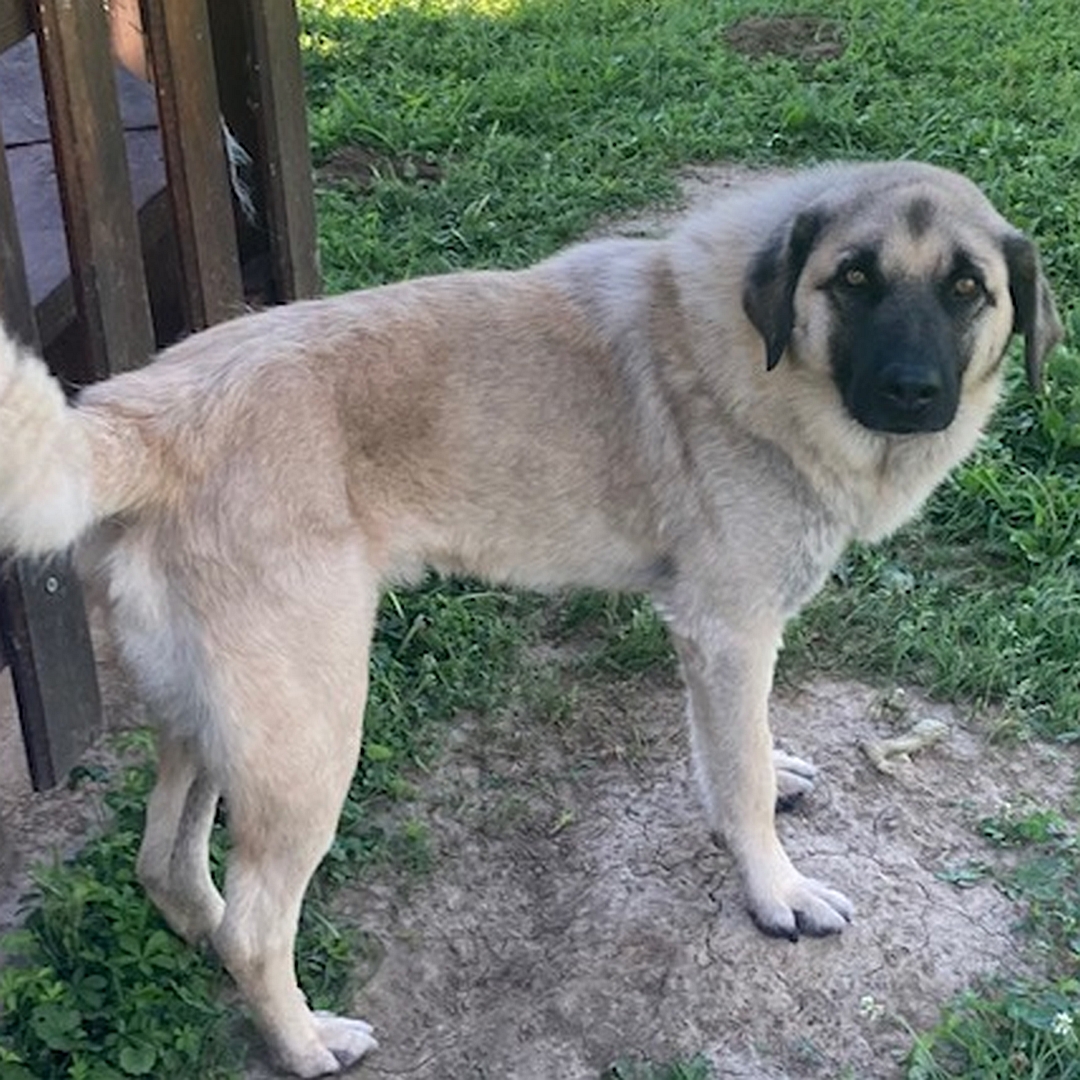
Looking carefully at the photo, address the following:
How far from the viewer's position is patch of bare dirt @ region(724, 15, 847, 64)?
801cm

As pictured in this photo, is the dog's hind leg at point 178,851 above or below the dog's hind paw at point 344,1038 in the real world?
above

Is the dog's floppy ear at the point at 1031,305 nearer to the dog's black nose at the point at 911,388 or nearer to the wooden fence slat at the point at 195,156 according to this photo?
the dog's black nose at the point at 911,388

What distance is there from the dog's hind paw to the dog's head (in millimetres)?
1436

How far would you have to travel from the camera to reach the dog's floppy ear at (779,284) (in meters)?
3.16

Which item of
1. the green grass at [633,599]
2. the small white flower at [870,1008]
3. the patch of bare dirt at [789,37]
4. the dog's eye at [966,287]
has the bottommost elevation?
the small white flower at [870,1008]

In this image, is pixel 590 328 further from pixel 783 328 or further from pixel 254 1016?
pixel 254 1016

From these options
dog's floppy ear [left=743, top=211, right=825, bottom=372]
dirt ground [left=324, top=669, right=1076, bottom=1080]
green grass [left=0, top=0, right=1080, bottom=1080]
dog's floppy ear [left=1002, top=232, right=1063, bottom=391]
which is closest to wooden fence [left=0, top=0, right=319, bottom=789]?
green grass [left=0, top=0, right=1080, bottom=1080]

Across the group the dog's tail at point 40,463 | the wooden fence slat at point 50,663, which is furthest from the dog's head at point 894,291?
the wooden fence slat at point 50,663

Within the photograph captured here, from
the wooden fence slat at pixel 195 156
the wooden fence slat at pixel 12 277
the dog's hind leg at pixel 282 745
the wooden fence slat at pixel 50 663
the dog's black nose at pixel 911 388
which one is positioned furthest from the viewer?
the wooden fence slat at pixel 195 156

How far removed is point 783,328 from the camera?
317cm

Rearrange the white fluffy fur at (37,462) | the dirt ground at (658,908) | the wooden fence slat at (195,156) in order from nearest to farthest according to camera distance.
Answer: the white fluffy fur at (37,462) < the dirt ground at (658,908) < the wooden fence slat at (195,156)

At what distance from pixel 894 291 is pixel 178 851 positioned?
167 cm

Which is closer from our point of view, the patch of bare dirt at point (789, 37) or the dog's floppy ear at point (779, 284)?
the dog's floppy ear at point (779, 284)

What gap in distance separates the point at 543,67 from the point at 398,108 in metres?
0.79
